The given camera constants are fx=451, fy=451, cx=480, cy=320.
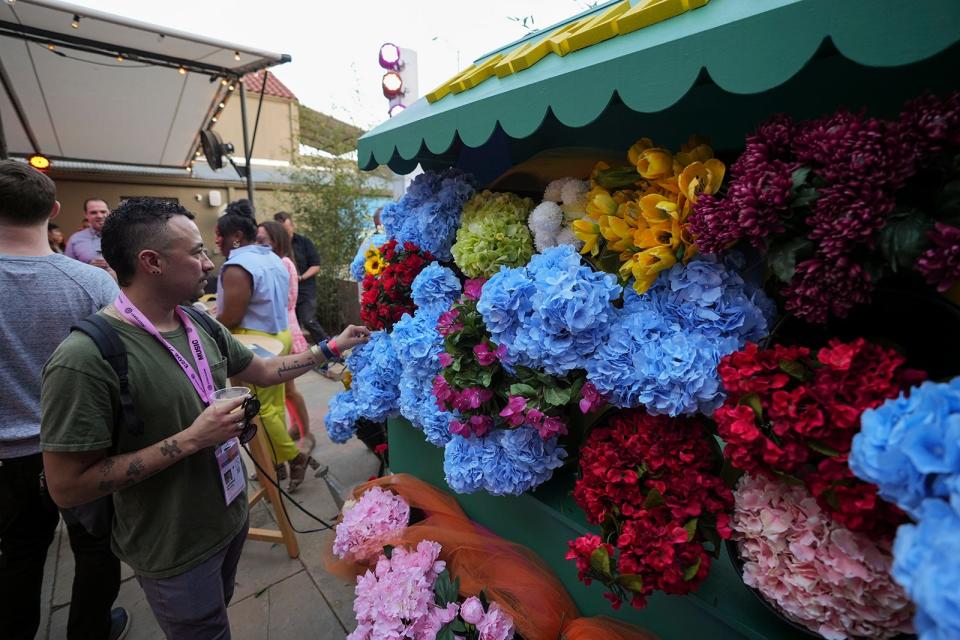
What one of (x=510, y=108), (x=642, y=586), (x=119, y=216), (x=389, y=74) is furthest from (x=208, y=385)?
(x=389, y=74)

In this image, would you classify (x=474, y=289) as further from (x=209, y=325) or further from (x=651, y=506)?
(x=209, y=325)

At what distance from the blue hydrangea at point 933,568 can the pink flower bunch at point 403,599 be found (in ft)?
4.52

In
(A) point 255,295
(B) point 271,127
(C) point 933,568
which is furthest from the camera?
(B) point 271,127

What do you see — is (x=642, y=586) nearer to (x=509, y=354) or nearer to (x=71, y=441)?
(x=509, y=354)

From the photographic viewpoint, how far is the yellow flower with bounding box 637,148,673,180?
114 cm

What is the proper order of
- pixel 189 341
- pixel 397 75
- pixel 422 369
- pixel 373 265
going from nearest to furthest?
pixel 189 341, pixel 422 369, pixel 373 265, pixel 397 75

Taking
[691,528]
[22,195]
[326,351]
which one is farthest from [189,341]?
[691,528]

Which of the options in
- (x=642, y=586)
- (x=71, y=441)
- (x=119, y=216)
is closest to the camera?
(x=642, y=586)

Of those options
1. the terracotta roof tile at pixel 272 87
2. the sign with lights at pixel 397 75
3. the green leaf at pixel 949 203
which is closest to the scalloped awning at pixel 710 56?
the green leaf at pixel 949 203

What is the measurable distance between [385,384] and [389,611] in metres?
1.00

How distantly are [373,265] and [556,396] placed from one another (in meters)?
1.51

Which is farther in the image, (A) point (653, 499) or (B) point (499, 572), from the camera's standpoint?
(B) point (499, 572)

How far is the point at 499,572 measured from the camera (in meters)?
1.67

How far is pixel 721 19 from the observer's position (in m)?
0.91
